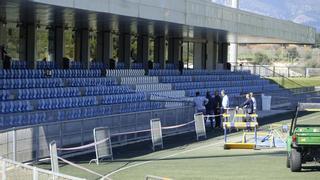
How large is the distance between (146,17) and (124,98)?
15.0ft

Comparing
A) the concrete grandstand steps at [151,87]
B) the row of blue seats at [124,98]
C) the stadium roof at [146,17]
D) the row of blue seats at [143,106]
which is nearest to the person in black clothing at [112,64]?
the stadium roof at [146,17]

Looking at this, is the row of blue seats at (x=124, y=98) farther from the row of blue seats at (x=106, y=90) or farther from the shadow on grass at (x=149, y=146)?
the shadow on grass at (x=149, y=146)

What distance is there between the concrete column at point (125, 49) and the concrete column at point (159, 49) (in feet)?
16.3

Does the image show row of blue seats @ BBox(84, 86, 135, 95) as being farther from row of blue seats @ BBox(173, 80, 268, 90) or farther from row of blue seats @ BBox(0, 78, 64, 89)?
row of blue seats @ BBox(173, 80, 268, 90)

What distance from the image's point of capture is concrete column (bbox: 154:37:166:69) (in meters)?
53.3

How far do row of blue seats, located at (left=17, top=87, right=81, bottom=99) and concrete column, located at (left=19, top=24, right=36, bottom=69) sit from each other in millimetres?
4567

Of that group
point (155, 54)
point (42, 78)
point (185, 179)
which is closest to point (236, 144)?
point (185, 179)

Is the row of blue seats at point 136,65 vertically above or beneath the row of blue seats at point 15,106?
above

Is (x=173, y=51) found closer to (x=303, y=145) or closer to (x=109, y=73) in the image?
(x=109, y=73)

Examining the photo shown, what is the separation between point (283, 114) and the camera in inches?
1810

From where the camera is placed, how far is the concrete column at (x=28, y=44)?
36719 millimetres

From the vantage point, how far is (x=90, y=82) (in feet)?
119

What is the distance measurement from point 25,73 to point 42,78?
869mm

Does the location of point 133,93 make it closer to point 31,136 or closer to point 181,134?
point 181,134
